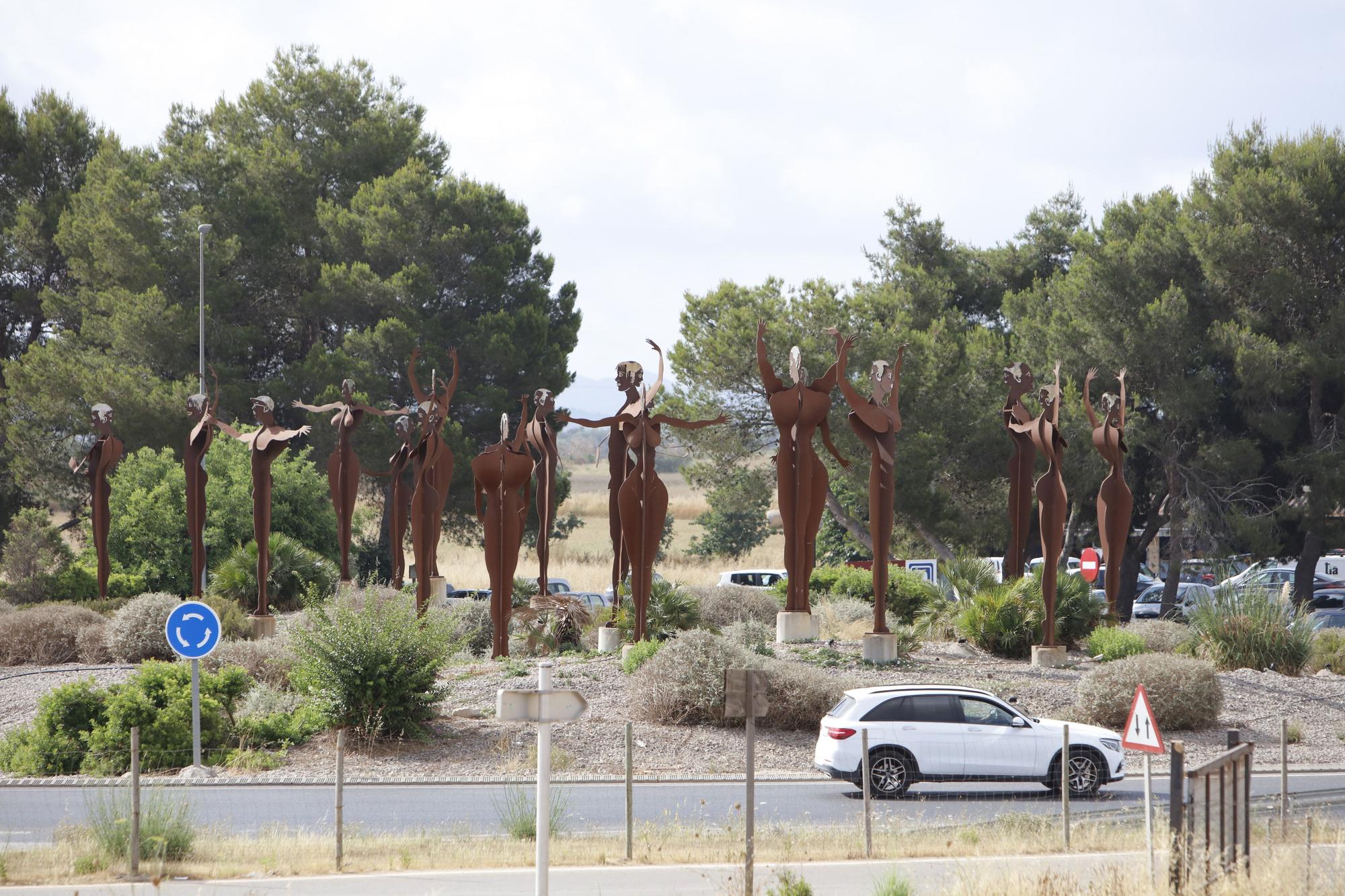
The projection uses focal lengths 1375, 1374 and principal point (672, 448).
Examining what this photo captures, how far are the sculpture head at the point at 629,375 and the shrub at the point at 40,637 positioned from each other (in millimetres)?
11554

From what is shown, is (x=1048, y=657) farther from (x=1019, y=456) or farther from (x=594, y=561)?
(x=594, y=561)

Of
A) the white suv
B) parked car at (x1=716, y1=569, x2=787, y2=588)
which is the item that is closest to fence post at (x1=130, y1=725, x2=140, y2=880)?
the white suv

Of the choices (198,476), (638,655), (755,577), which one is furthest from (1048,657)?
(755,577)

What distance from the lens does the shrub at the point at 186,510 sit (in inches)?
1347

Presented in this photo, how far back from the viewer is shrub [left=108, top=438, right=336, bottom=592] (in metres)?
34.2

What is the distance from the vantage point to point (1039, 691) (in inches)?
791

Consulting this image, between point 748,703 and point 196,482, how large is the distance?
857 inches

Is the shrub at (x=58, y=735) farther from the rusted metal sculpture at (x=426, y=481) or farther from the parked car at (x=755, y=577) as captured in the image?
the parked car at (x=755, y=577)

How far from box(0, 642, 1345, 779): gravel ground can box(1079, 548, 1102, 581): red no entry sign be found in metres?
→ 5.63

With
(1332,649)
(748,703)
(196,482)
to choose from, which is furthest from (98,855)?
(1332,649)

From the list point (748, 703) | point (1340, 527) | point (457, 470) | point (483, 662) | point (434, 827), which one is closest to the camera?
point (748, 703)

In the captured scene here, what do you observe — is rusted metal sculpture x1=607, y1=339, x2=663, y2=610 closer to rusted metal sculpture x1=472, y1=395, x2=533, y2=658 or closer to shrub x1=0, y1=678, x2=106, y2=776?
rusted metal sculpture x1=472, y1=395, x2=533, y2=658

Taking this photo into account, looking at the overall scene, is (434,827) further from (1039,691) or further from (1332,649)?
(1332,649)

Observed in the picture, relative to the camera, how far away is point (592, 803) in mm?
14906
